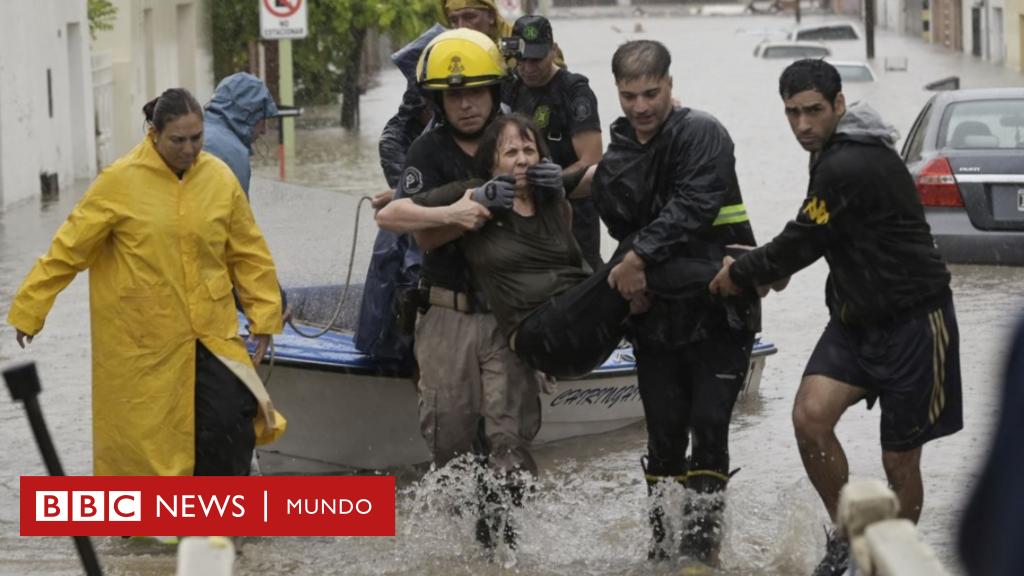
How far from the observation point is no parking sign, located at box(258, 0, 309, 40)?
23.0 meters

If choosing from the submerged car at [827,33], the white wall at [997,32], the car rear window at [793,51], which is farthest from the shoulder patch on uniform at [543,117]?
the submerged car at [827,33]

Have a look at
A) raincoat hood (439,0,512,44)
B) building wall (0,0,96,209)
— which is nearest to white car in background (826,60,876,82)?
building wall (0,0,96,209)

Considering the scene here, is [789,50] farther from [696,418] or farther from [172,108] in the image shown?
[696,418]

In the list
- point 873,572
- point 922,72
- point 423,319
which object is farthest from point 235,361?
point 922,72

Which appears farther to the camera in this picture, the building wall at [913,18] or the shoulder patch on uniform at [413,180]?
the building wall at [913,18]

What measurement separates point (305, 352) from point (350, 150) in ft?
71.4

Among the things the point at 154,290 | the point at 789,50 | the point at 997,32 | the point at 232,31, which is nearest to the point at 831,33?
the point at 997,32

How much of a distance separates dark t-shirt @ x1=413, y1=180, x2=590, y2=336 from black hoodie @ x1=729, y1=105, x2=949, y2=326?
88cm

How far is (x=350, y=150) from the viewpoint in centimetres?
2939

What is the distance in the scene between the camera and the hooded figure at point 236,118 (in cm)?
739

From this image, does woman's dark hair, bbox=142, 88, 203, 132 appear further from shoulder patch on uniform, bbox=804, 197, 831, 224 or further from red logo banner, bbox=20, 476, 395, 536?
shoulder patch on uniform, bbox=804, 197, 831, 224

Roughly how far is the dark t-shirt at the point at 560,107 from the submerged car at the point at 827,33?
4625 centimetres

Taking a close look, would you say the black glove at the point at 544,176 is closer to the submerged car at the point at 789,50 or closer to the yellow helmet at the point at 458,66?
the yellow helmet at the point at 458,66

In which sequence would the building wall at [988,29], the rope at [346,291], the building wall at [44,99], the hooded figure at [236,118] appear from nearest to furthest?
the hooded figure at [236,118] → the rope at [346,291] → the building wall at [44,99] → the building wall at [988,29]
